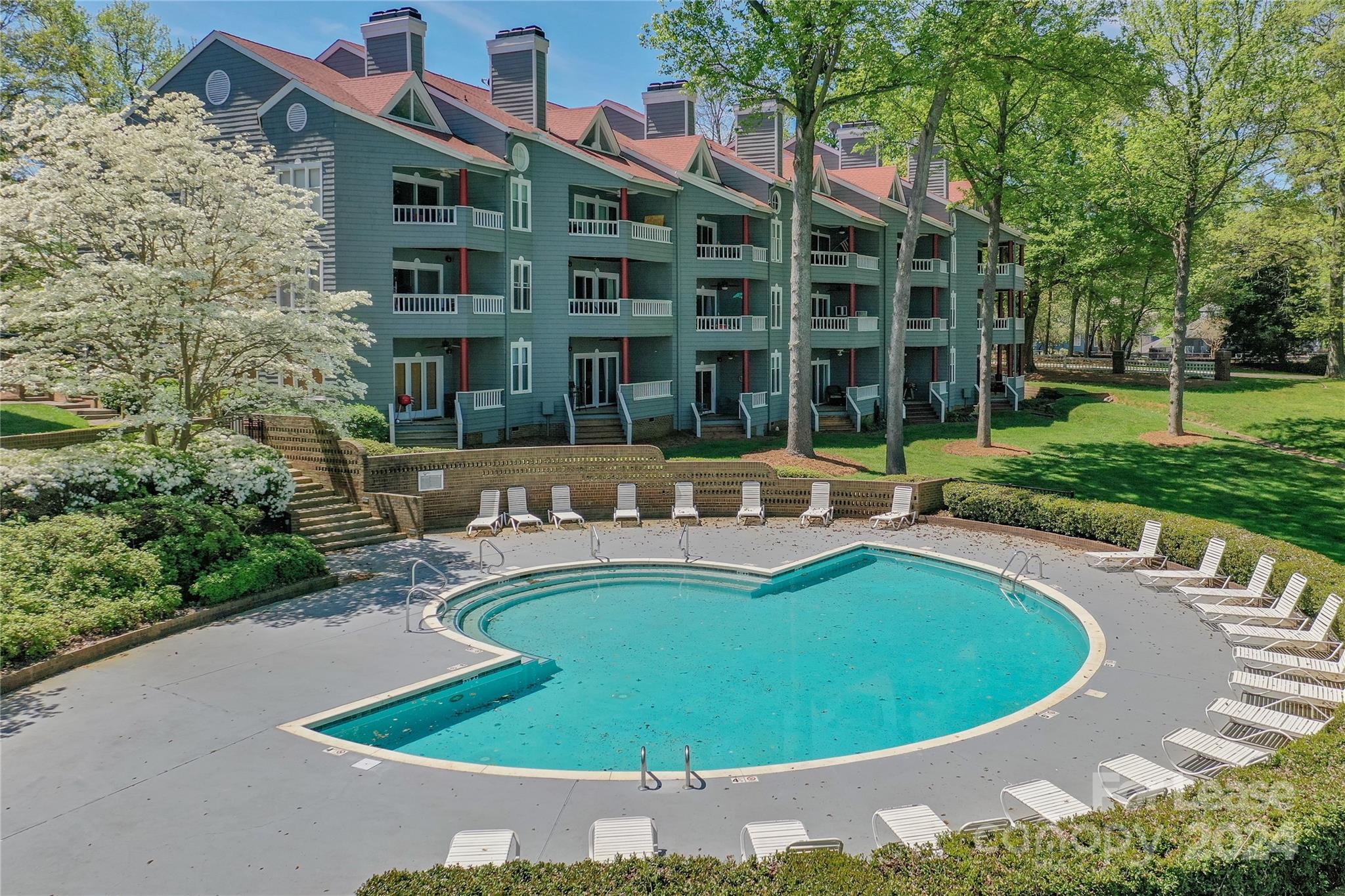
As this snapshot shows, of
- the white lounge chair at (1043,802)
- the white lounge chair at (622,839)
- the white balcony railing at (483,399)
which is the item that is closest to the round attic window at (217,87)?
the white balcony railing at (483,399)

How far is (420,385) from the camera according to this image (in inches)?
1230

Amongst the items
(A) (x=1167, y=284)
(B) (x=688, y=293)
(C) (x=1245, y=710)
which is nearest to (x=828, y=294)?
(B) (x=688, y=293)

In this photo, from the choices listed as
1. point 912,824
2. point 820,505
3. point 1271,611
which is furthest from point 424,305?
point 912,824

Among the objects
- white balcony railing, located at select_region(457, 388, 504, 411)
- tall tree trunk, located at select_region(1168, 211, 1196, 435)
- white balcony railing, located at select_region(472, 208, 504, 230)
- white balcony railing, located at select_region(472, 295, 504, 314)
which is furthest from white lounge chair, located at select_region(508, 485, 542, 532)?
tall tree trunk, located at select_region(1168, 211, 1196, 435)

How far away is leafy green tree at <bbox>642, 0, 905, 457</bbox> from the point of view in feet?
85.4

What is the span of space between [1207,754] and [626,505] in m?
16.1

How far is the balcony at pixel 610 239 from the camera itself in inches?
1302

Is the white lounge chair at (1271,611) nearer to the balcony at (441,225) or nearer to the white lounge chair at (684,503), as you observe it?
the white lounge chair at (684,503)

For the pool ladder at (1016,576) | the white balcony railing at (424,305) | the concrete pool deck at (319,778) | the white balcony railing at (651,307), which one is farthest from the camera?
the white balcony railing at (651,307)

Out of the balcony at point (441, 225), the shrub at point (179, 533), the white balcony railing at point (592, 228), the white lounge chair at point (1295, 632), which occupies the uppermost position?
the white balcony railing at point (592, 228)

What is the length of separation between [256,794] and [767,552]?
13741 millimetres

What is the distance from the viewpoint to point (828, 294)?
44.7 metres

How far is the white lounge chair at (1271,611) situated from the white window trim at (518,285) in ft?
74.6

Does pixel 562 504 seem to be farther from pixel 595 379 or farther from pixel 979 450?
pixel 979 450
